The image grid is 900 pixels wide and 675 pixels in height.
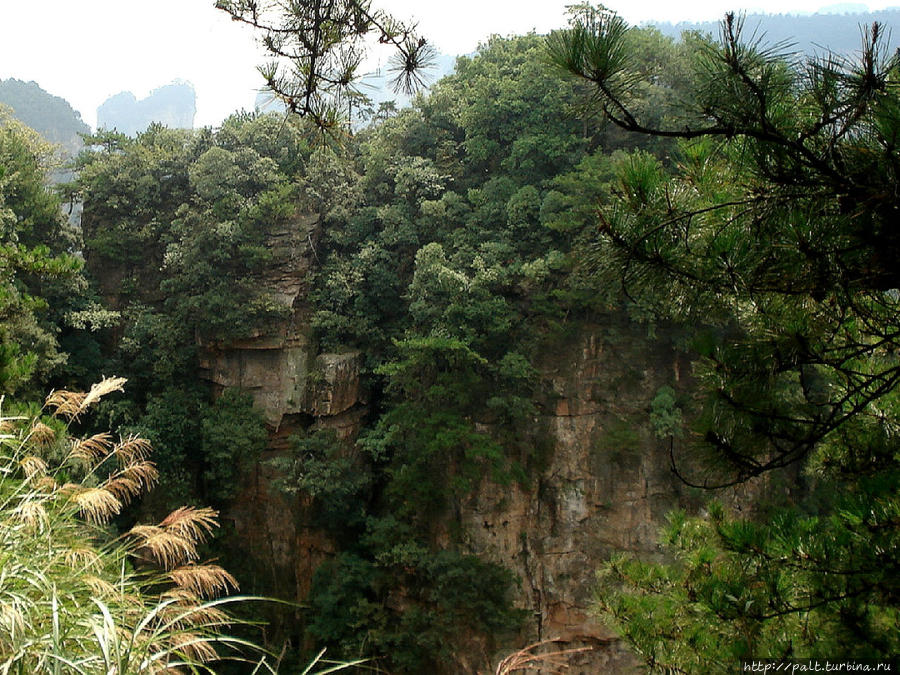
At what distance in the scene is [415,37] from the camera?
181 centimetres

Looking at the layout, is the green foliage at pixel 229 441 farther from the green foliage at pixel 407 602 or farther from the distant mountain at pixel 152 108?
the distant mountain at pixel 152 108

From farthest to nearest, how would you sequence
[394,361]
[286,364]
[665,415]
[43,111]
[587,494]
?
[43,111], [286,364], [394,361], [587,494], [665,415]

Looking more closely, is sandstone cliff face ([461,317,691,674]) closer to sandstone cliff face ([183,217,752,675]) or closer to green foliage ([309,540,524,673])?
sandstone cliff face ([183,217,752,675])

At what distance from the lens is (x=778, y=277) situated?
55.4 inches

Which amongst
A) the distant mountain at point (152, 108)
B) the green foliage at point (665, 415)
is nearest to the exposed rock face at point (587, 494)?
Answer: the green foliage at point (665, 415)

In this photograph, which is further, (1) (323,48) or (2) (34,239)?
(2) (34,239)

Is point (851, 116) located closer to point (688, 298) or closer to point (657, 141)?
point (688, 298)

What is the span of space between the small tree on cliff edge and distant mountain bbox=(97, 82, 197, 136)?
35158 millimetres

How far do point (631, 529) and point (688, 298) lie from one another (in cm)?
541

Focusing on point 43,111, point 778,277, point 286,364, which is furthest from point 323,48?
point 43,111

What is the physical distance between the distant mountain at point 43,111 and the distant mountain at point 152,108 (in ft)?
41.3

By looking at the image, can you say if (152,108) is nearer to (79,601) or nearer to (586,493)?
(586,493)

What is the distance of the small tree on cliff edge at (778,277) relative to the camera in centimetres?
120

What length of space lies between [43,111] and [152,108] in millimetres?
14322
